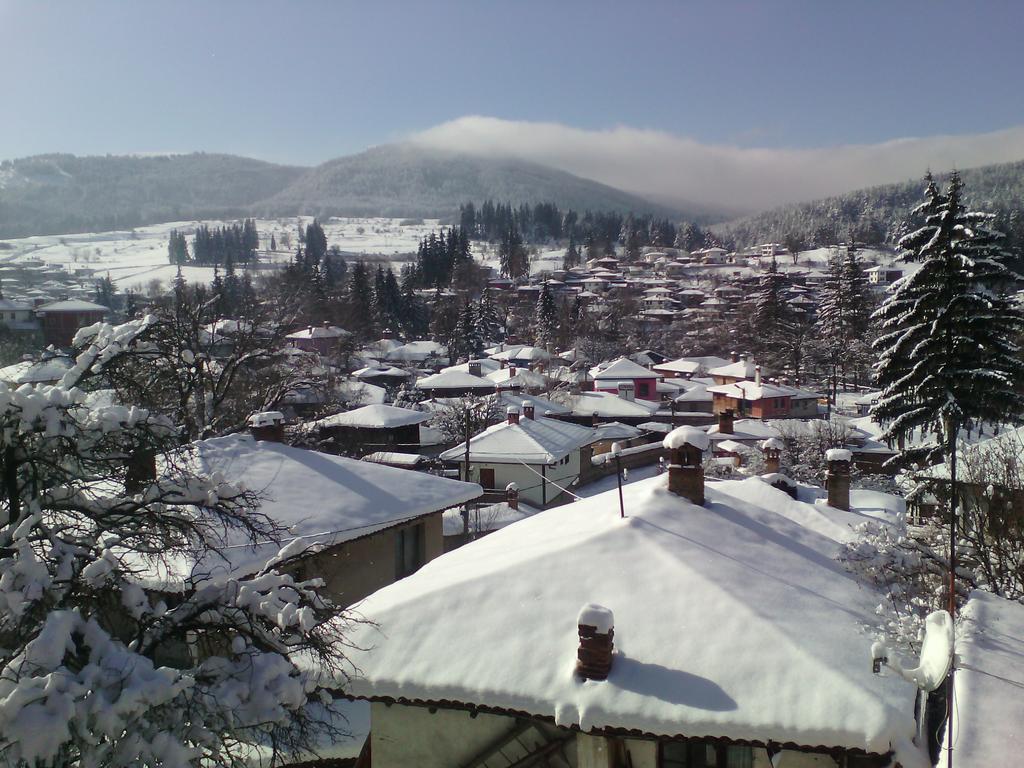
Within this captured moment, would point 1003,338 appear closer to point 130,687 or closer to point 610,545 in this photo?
point 610,545

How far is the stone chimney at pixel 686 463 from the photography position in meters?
11.2

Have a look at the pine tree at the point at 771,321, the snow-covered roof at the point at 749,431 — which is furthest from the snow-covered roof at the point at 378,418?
the pine tree at the point at 771,321

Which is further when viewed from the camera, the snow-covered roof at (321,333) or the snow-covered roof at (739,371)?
the snow-covered roof at (321,333)

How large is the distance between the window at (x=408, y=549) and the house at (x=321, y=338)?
61614mm

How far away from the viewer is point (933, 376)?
23.9 metres

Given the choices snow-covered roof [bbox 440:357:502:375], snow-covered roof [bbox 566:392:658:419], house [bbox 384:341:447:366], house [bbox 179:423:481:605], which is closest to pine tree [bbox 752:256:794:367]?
snow-covered roof [bbox 566:392:658:419]

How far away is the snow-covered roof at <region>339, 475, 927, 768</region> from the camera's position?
7250mm

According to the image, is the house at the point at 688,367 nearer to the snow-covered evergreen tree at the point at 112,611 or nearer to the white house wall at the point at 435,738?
the white house wall at the point at 435,738

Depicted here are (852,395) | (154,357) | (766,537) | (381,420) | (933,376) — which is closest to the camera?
(154,357)

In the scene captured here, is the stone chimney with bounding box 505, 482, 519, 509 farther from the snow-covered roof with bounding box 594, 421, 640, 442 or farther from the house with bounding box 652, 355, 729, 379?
the house with bounding box 652, 355, 729, 379

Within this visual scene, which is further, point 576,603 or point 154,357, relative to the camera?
point 576,603

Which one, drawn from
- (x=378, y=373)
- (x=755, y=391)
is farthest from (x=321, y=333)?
(x=755, y=391)

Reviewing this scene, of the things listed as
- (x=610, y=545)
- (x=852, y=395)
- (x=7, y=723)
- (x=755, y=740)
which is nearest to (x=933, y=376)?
(x=610, y=545)

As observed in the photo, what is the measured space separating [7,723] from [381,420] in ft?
122
